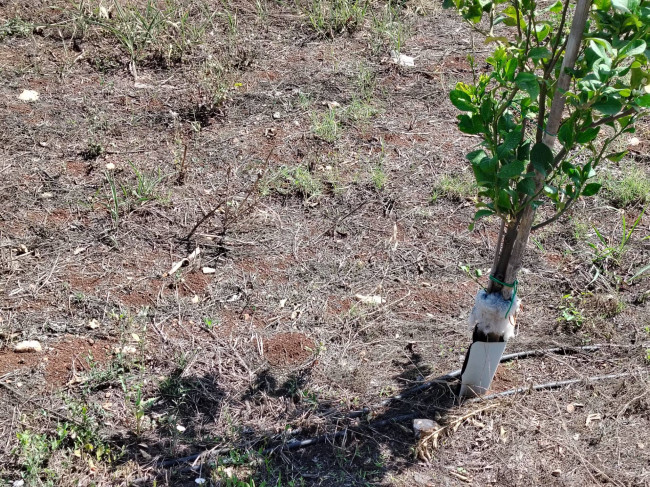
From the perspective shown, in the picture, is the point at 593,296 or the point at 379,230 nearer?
the point at 593,296

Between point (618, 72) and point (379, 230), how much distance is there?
176 centimetres

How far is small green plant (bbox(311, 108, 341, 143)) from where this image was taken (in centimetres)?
407

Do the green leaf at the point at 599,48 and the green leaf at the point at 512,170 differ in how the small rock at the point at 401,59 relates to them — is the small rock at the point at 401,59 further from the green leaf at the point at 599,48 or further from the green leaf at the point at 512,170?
the green leaf at the point at 599,48

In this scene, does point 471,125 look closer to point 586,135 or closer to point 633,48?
point 586,135

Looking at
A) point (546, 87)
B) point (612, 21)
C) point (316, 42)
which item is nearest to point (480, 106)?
point (546, 87)

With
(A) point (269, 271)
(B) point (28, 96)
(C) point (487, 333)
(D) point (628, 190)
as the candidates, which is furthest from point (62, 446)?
(D) point (628, 190)

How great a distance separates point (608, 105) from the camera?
1989 mm

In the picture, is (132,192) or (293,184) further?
(293,184)

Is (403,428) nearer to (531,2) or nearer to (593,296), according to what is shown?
(593,296)

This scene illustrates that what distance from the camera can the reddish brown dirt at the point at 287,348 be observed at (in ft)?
9.60

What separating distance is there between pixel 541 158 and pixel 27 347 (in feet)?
6.77

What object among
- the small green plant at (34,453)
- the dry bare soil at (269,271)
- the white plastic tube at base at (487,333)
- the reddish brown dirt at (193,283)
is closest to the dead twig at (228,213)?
the dry bare soil at (269,271)

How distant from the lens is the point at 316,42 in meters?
4.94

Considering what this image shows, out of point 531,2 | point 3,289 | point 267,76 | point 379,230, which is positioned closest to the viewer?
point 531,2
